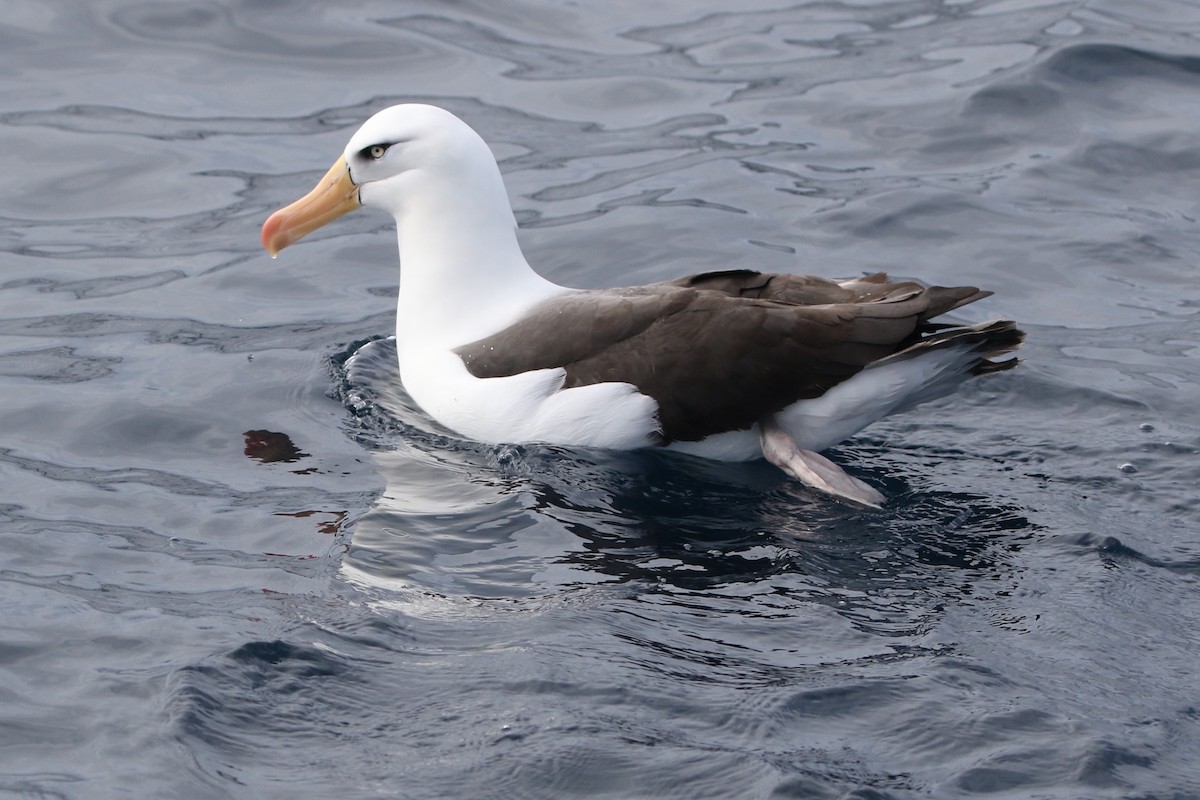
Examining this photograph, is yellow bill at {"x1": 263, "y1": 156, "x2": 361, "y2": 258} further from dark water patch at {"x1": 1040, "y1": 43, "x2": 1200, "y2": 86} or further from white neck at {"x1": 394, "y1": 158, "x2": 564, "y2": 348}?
dark water patch at {"x1": 1040, "y1": 43, "x2": 1200, "y2": 86}

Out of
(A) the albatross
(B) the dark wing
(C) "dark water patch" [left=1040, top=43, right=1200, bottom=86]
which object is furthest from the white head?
(C) "dark water patch" [left=1040, top=43, right=1200, bottom=86]

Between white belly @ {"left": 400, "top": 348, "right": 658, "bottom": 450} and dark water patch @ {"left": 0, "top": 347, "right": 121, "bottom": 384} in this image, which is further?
dark water patch @ {"left": 0, "top": 347, "right": 121, "bottom": 384}

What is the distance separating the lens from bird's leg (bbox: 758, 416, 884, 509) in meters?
7.98

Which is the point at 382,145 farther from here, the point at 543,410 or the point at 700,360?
the point at 700,360

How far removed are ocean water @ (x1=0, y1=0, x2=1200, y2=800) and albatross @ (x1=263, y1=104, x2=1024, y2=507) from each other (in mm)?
200

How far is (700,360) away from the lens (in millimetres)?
7957

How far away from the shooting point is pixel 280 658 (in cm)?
629

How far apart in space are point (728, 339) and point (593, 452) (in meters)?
0.94

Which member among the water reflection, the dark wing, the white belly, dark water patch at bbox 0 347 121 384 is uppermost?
the dark wing

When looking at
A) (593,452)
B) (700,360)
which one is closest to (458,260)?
(593,452)

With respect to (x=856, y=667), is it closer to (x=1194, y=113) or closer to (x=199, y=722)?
(x=199, y=722)

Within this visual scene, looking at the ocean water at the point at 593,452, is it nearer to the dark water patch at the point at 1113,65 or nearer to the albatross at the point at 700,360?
the dark water patch at the point at 1113,65

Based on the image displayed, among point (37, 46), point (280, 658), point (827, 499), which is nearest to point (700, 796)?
point (280, 658)

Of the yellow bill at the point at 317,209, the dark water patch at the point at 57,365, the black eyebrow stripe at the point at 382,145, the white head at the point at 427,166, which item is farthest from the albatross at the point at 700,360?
the dark water patch at the point at 57,365
